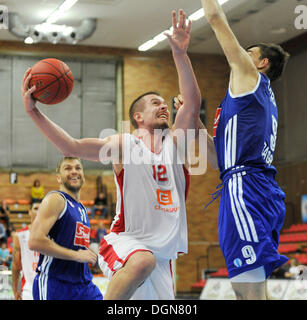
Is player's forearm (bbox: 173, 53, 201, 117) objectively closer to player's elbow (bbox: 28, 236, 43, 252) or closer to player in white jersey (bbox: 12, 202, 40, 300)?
player's elbow (bbox: 28, 236, 43, 252)

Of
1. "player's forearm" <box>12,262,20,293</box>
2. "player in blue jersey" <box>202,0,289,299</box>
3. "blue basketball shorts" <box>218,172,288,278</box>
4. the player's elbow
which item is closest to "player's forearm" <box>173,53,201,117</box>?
"player in blue jersey" <box>202,0,289,299</box>

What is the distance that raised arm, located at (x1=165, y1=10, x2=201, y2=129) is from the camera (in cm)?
456

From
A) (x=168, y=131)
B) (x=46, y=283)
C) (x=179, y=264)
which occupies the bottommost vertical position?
(x=179, y=264)

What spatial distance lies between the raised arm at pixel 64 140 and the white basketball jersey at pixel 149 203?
4.4 inches

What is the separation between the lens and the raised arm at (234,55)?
402 centimetres

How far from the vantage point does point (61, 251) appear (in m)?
5.25

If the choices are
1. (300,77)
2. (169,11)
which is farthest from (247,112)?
(300,77)

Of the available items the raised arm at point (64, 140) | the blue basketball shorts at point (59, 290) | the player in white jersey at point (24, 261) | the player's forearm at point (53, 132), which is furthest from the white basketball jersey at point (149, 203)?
the player in white jersey at point (24, 261)

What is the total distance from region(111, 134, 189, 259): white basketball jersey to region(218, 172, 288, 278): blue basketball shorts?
2.02ft

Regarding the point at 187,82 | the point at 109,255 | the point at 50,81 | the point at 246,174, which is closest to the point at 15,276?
the point at 109,255

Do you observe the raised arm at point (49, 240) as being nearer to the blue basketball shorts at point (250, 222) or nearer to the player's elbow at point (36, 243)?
the player's elbow at point (36, 243)

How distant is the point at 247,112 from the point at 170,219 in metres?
1.04

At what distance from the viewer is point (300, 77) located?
2028cm

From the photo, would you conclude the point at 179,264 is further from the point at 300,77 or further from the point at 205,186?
the point at 300,77
